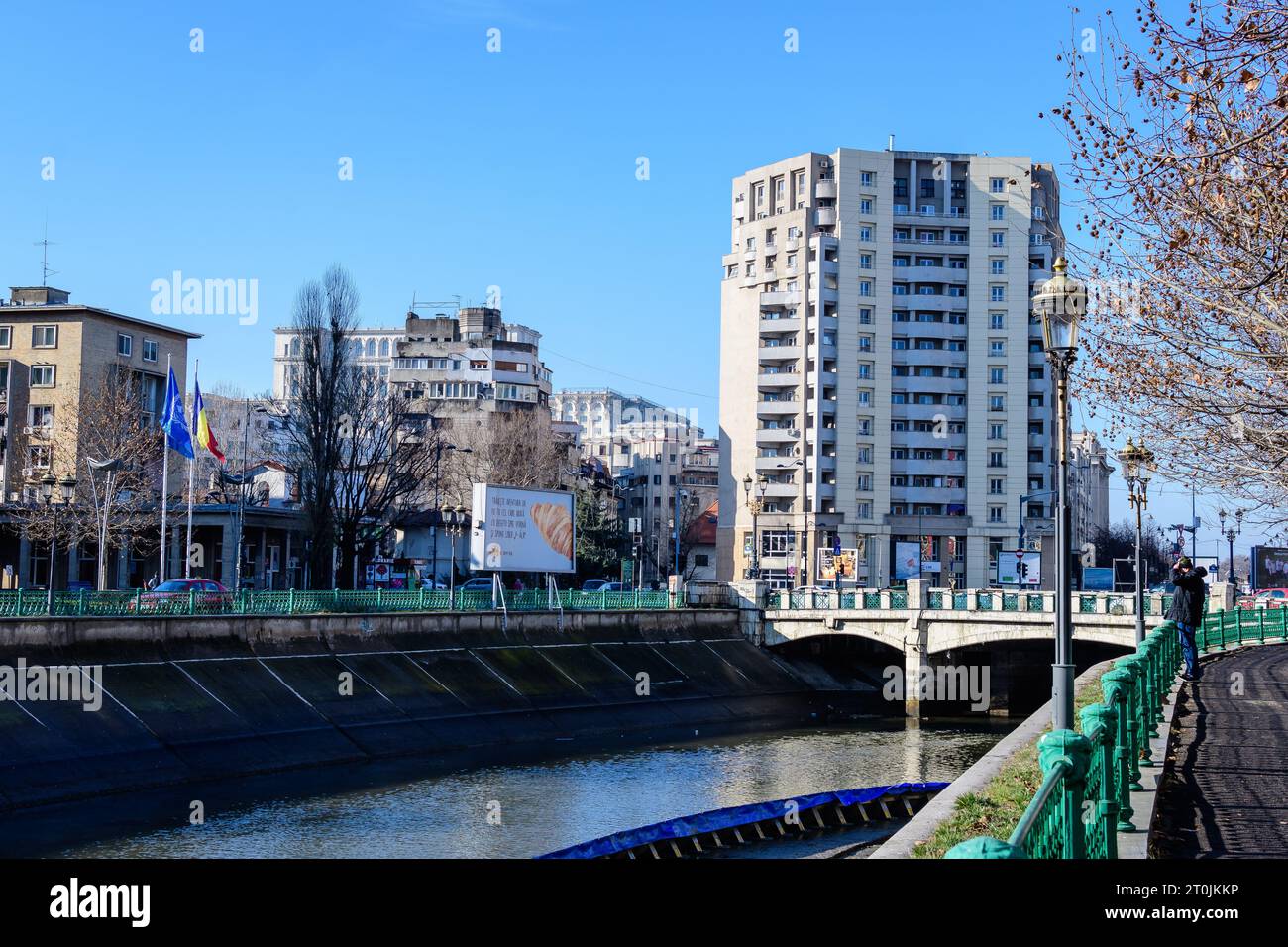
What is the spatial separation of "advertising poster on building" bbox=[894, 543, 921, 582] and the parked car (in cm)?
2814

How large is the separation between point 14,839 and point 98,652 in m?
11.2

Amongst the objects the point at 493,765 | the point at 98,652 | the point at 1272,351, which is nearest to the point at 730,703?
the point at 493,765

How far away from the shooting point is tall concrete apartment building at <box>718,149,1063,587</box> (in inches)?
3952

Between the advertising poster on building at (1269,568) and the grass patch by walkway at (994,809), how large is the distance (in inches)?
3098

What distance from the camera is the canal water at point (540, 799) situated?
27359 millimetres

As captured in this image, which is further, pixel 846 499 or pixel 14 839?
pixel 846 499

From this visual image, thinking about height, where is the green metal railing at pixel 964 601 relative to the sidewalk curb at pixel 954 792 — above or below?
above

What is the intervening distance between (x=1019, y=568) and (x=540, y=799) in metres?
57.3

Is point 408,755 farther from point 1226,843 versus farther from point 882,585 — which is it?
point 882,585

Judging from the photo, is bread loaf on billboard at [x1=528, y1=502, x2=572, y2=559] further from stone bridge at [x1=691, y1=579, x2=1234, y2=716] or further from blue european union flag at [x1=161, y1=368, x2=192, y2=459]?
stone bridge at [x1=691, y1=579, x2=1234, y2=716]

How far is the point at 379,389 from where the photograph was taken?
78.1 metres

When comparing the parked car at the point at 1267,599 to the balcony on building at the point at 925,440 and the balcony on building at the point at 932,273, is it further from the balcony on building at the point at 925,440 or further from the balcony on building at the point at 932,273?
the balcony on building at the point at 932,273

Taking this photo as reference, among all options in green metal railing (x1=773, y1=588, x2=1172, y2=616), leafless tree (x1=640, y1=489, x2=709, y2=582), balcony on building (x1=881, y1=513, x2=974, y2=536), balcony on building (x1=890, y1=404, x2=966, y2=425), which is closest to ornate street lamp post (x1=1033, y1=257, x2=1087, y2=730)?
green metal railing (x1=773, y1=588, x2=1172, y2=616)

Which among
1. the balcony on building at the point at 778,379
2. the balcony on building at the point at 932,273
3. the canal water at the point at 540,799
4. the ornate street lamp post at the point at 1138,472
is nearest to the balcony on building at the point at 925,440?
the balcony on building at the point at 778,379
